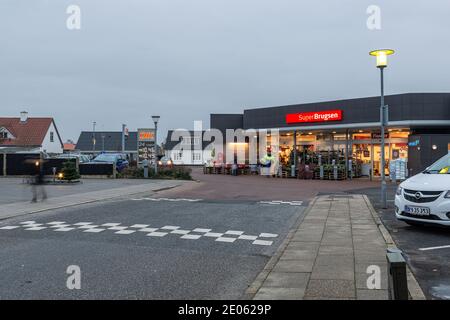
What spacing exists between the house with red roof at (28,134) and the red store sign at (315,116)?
31.9 metres

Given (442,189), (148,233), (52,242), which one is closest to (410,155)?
(442,189)

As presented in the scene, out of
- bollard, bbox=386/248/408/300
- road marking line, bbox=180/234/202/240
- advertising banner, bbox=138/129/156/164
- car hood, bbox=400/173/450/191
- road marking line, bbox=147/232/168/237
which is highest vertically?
advertising banner, bbox=138/129/156/164

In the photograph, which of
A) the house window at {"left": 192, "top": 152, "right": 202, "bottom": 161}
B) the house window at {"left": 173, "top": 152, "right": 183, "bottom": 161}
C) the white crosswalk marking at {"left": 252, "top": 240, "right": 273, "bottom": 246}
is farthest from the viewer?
the house window at {"left": 173, "top": 152, "right": 183, "bottom": 161}

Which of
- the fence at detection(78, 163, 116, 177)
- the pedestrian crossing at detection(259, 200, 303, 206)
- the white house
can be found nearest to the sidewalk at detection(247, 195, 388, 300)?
the pedestrian crossing at detection(259, 200, 303, 206)

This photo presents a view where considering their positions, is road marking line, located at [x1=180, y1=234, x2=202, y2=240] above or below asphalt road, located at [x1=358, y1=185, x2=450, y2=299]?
below

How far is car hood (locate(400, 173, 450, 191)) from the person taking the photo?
8.61 meters

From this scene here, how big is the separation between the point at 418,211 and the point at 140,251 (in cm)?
537

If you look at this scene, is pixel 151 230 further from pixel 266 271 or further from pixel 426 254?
pixel 426 254

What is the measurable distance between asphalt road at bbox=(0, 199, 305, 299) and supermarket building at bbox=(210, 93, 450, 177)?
15772mm

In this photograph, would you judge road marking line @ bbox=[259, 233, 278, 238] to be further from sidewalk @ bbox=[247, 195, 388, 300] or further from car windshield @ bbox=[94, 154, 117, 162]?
car windshield @ bbox=[94, 154, 117, 162]

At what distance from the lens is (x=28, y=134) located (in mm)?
54438

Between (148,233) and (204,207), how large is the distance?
4.68 metres

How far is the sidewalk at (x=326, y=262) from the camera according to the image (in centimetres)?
513

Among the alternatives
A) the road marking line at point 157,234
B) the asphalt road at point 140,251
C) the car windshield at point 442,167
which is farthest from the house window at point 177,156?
the car windshield at point 442,167
